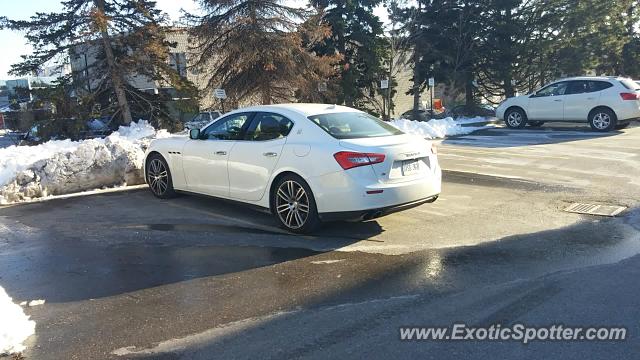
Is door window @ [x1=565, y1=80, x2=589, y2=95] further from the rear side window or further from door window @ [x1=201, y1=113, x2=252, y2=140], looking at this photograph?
door window @ [x1=201, y1=113, x2=252, y2=140]

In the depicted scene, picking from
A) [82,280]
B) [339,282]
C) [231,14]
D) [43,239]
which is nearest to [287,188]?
[339,282]

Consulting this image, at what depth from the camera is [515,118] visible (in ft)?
59.9

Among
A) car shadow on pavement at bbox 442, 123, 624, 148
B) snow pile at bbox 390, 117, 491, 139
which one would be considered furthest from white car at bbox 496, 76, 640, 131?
snow pile at bbox 390, 117, 491, 139

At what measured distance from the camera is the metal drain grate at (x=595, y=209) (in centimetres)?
685

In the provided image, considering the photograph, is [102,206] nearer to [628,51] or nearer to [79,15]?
[79,15]

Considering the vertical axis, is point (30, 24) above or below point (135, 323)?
above

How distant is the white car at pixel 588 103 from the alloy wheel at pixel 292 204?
42.8ft

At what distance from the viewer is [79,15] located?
56.0 feet

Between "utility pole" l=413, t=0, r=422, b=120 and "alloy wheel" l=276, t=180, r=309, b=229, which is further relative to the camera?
"utility pole" l=413, t=0, r=422, b=120

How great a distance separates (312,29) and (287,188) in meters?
11.3

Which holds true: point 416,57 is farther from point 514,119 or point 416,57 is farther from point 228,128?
point 228,128

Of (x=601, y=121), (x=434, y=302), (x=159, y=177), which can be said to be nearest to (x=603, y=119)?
(x=601, y=121)

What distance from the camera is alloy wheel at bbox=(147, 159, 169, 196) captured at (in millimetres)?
8508

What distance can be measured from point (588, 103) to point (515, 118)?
2.51 meters
